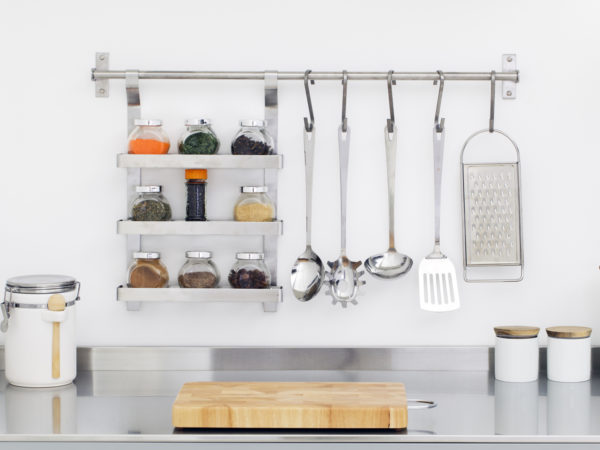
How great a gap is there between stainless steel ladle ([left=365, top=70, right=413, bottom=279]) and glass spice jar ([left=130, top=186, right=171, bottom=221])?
491mm

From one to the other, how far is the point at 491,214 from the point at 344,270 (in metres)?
0.37

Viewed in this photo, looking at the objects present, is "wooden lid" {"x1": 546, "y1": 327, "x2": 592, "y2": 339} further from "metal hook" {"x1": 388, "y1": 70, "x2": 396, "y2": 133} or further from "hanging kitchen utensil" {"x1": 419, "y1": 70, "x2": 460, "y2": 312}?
"metal hook" {"x1": 388, "y1": 70, "x2": 396, "y2": 133}

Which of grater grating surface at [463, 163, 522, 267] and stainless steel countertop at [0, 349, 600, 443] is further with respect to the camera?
grater grating surface at [463, 163, 522, 267]

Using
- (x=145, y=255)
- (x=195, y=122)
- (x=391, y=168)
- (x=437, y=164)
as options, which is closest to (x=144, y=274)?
(x=145, y=255)

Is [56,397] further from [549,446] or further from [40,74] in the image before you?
[549,446]

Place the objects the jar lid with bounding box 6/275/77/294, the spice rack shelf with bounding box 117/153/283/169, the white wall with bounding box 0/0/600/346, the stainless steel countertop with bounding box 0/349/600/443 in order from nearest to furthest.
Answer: the stainless steel countertop with bounding box 0/349/600/443 < the jar lid with bounding box 6/275/77/294 < the spice rack shelf with bounding box 117/153/283/169 < the white wall with bounding box 0/0/600/346

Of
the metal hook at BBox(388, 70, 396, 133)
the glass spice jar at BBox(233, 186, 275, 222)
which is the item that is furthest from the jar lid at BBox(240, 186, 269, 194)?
the metal hook at BBox(388, 70, 396, 133)

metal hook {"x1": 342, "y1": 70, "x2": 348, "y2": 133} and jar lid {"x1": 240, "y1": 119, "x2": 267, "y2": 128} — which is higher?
metal hook {"x1": 342, "y1": 70, "x2": 348, "y2": 133}

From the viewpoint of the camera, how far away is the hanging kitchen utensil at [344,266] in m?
1.84

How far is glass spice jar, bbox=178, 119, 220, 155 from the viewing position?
71.4 inches

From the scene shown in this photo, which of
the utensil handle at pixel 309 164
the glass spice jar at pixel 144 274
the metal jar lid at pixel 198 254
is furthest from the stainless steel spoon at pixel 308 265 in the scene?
the glass spice jar at pixel 144 274

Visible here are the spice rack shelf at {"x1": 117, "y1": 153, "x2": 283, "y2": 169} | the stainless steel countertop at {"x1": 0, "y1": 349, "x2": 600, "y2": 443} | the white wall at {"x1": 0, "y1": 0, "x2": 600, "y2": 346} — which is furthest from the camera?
the white wall at {"x1": 0, "y1": 0, "x2": 600, "y2": 346}

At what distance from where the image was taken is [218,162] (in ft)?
5.90

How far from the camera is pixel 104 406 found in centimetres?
159
